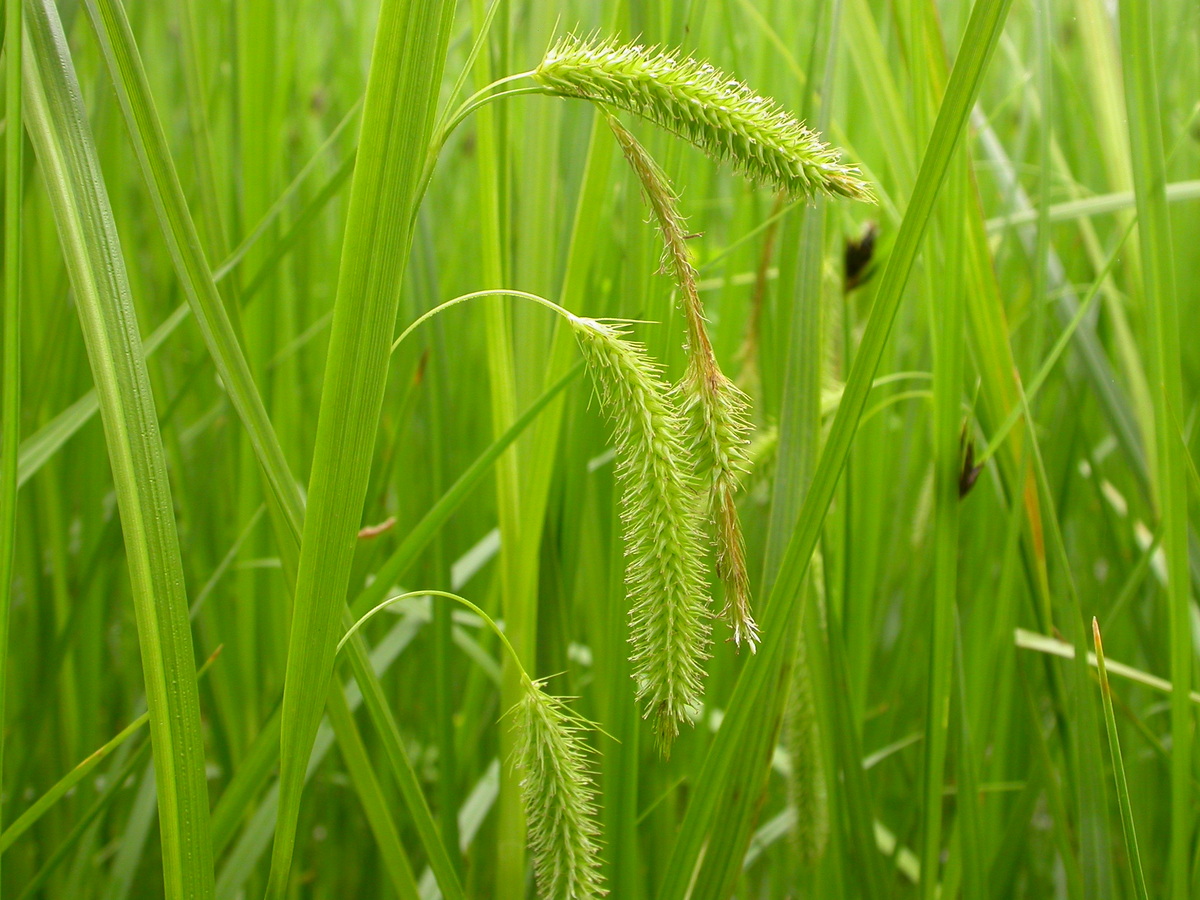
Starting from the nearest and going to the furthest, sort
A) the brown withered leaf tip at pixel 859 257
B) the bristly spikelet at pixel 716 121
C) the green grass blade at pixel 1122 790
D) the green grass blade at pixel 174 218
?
the bristly spikelet at pixel 716 121, the green grass blade at pixel 174 218, the green grass blade at pixel 1122 790, the brown withered leaf tip at pixel 859 257

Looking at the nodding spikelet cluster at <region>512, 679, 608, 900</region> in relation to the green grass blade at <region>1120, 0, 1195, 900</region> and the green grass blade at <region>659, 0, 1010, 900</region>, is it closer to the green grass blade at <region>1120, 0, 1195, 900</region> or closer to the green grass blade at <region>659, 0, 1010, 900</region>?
the green grass blade at <region>659, 0, 1010, 900</region>

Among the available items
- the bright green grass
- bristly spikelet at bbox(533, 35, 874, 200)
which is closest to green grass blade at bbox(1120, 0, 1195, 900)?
the bright green grass

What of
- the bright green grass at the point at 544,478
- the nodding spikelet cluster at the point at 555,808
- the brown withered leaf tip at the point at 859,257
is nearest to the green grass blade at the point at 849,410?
the bright green grass at the point at 544,478

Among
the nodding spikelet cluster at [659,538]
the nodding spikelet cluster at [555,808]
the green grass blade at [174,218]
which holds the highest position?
the green grass blade at [174,218]

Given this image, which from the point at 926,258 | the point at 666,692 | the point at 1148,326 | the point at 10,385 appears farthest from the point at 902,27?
the point at 10,385

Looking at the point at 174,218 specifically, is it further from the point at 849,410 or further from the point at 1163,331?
the point at 1163,331

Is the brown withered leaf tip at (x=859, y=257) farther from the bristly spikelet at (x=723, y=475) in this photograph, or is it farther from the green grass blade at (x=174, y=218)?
the green grass blade at (x=174, y=218)
